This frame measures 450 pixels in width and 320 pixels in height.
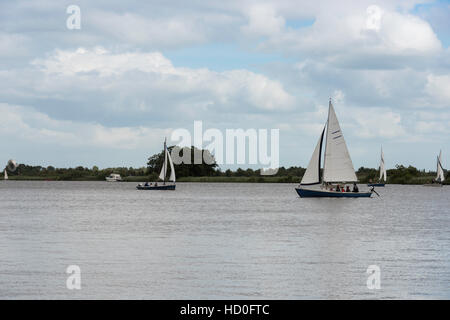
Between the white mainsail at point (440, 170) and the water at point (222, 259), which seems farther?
Result: the white mainsail at point (440, 170)

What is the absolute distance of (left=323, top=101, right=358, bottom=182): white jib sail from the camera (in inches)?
3526

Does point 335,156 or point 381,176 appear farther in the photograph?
point 381,176

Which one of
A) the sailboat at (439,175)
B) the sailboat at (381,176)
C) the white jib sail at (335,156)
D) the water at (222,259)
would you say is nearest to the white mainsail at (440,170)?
the sailboat at (439,175)

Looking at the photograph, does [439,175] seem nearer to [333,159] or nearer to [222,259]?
[333,159]

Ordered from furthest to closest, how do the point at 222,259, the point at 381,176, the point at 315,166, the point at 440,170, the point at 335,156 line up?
the point at 440,170 → the point at 381,176 → the point at 335,156 → the point at 315,166 → the point at 222,259

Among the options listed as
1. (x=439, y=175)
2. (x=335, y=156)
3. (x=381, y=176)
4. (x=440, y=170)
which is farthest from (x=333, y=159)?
(x=439, y=175)

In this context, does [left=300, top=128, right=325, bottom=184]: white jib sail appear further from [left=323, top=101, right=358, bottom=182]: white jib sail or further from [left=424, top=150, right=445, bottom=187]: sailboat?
[left=424, top=150, right=445, bottom=187]: sailboat

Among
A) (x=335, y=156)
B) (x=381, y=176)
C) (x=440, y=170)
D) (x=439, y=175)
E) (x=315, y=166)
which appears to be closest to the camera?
(x=315, y=166)

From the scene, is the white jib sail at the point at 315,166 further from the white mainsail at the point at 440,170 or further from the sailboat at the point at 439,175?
the white mainsail at the point at 440,170

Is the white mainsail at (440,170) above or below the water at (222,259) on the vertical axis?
above

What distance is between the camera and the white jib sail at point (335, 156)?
8956 cm

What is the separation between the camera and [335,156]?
89562 mm

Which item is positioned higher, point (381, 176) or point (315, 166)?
point (315, 166)

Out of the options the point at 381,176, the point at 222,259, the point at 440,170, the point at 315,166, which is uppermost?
the point at 440,170
